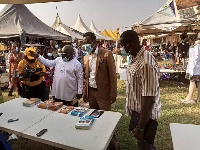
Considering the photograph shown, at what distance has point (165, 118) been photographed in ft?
15.0

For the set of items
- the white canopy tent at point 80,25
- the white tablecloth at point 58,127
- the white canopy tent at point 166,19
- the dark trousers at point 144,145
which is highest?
the white canopy tent at point 80,25

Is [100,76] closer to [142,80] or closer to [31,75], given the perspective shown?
[142,80]

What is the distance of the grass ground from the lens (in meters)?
3.32

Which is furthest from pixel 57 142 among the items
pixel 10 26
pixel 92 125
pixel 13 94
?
pixel 10 26

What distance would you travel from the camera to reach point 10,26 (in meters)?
9.70

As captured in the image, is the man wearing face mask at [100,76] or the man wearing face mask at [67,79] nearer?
the man wearing face mask at [100,76]

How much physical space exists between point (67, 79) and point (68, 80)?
26 mm

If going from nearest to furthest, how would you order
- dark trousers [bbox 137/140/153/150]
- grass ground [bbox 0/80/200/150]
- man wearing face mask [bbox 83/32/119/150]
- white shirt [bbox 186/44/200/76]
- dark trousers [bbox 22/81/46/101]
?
1. dark trousers [bbox 137/140/153/150]
2. man wearing face mask [bbox 83/32/119/150]
3. grass ground [bbox 0/80/200/150]
4. dark trousers [bbox 22/81/46/101]
5. white shirt [bbox 186/44/200/76]

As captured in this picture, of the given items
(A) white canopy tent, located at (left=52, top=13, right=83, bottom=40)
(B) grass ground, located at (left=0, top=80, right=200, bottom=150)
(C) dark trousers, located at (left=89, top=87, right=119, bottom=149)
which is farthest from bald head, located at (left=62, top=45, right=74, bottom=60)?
(A) white canopy tent, located at (left=52, top=13, right=83, bottom=40)

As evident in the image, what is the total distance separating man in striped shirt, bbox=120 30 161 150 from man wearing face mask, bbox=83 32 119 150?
84cm

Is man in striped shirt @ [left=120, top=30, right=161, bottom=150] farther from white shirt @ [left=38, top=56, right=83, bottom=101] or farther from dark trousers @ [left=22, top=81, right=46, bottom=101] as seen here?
dark trousers @ [left=22, top=81, right=46, bottom=101]

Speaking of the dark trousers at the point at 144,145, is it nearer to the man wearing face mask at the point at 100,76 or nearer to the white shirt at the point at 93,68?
the man wearing face mask at the point at 100,76

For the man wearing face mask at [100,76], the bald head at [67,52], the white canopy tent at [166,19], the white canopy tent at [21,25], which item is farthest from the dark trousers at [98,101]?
the white canopy tent at [21,25]

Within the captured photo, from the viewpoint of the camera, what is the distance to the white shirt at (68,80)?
3131mm
